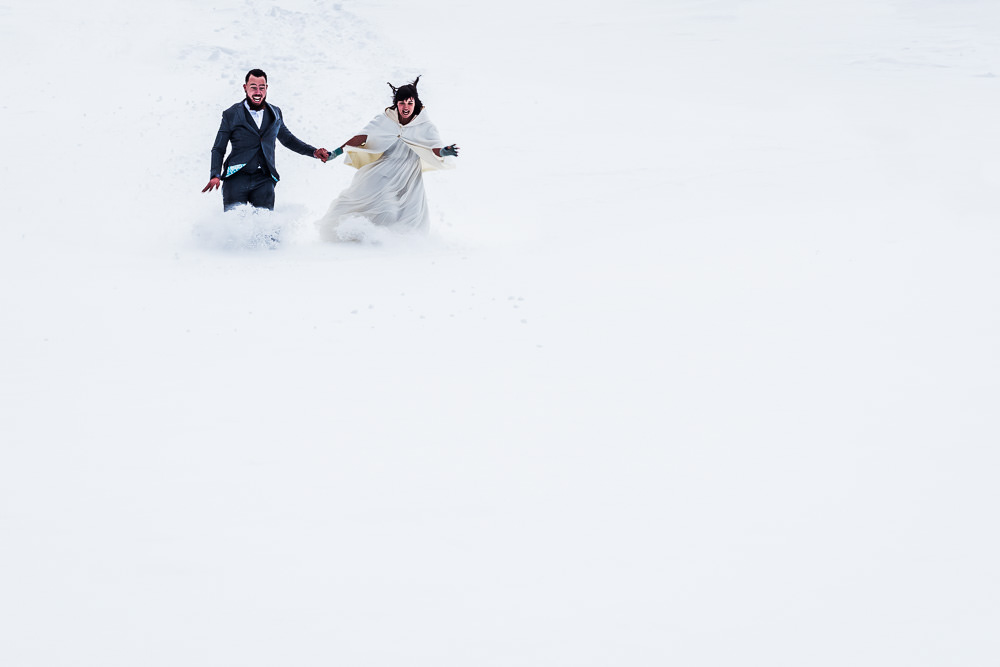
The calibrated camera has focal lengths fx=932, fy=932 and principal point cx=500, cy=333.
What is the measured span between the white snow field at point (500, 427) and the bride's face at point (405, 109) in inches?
37.6

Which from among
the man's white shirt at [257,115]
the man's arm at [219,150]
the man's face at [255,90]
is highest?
the man's face at [255,90]

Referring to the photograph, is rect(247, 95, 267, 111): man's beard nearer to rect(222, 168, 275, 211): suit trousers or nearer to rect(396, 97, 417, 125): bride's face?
rect(222, 168, 275, 211): suit trousers

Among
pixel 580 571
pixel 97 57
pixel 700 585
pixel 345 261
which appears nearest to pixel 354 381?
pixel 580 571

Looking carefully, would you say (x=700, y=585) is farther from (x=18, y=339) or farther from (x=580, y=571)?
(x=18, y=339)

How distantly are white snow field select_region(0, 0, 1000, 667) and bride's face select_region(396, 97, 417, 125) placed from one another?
3.13 feet

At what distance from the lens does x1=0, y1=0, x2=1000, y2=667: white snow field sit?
2727 millimetres

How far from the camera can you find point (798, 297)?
6.18m

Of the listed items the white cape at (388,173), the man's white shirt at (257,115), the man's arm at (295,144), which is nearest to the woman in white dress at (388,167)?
the white cape at (388,173)

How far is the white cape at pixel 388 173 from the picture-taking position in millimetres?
7551

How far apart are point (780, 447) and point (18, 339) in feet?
12.3

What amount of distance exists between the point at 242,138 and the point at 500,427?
407cm

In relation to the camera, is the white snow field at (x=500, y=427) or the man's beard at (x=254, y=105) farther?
the man's beard at (x=254, y=105)

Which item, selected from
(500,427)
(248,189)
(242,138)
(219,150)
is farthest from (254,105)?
(500,427)

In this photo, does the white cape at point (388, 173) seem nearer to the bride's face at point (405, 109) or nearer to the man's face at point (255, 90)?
the bride's face at point (405, 109)
